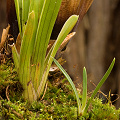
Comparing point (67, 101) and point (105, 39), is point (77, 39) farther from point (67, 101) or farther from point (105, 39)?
point (67, 101)

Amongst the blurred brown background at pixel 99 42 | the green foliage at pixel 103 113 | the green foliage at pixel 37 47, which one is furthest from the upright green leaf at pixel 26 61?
the blurred brown background at pixel 99 42

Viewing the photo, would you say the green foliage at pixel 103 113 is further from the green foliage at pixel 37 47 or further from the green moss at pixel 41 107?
the green foliage at pixel 37 47

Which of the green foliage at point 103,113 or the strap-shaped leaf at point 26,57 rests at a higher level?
the strap-shaped leaf at point 26,57

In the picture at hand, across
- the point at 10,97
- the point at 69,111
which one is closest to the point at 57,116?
the point at 69,111

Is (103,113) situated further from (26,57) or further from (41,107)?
(26,57)

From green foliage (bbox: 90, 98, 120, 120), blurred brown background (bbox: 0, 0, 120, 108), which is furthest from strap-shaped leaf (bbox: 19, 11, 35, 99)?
blurred brown background (bbox: 0, 0, 120, 108)

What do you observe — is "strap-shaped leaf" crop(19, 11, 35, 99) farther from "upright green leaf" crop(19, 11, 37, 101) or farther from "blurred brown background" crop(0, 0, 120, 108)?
"blurred brown background" crop(0, 0, 120, 108)

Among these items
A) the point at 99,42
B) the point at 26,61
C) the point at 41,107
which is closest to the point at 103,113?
the point at 41,107

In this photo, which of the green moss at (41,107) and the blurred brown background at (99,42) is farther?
the blurred brown background at (99,42)
